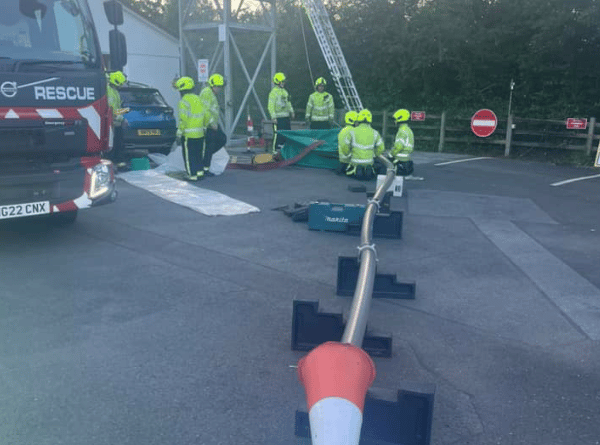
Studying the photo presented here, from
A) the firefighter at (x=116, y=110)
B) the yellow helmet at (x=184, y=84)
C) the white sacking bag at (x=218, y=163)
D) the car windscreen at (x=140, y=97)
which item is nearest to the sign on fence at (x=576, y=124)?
the white sacking bag at (x=218, y=163)

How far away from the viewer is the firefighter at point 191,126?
11836 mm

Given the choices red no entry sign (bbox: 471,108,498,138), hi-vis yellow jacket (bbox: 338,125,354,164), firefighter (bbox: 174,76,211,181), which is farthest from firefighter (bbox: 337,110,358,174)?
red no entry sign (bbox: 471,108,498,138)

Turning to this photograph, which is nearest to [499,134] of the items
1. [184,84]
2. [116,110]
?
[184,84]

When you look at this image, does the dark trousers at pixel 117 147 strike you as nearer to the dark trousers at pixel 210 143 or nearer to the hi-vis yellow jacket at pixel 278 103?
the dark trousers at pixel 210 143

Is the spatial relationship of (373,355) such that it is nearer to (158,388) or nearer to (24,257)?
(158,388)

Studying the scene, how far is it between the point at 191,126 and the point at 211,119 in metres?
0.58

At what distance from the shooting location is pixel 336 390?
263cm

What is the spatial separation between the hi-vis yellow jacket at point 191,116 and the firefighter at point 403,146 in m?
3.96

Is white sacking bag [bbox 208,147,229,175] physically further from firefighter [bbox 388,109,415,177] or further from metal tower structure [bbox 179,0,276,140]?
metal tower structure [bbox 179,0,276,140]

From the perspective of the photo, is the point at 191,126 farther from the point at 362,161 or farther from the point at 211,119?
the point at 362,161

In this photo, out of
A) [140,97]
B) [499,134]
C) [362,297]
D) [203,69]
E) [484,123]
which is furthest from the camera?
[499,134]

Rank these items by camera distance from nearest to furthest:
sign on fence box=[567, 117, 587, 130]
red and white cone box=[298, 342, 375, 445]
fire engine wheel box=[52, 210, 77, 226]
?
red and white cone box=[298, 342, 375, 445], fire engine wheel box=[52, 210, 77, 226], sign on fence box=[567, 117, 587, 130]

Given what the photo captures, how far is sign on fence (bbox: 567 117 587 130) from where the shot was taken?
57.3 ft

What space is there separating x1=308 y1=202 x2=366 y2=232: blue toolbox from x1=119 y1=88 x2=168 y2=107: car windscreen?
26.0ft
